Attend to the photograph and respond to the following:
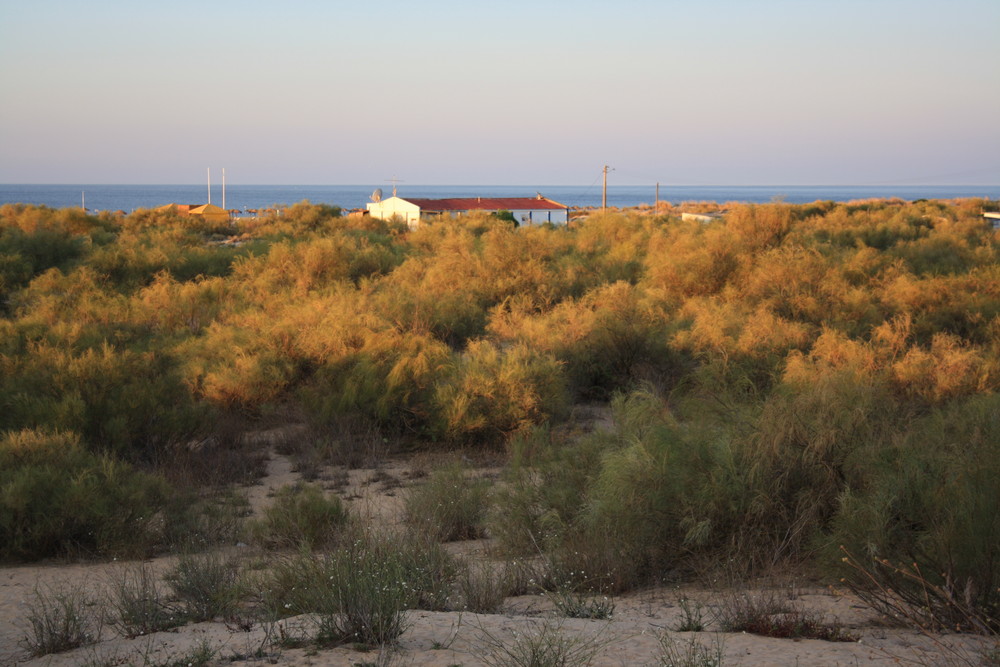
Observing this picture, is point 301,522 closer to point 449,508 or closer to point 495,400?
point 449,508

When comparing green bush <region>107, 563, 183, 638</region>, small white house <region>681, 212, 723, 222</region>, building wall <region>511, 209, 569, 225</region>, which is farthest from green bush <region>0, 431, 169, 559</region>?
building wall <region>511, 209, 569, 225</region>

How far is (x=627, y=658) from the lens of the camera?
534 centimetres

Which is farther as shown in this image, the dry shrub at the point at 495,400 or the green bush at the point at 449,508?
the dry shrub at the point at 495,400

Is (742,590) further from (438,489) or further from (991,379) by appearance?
(991,379)

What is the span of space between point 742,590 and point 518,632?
2174 millimetres

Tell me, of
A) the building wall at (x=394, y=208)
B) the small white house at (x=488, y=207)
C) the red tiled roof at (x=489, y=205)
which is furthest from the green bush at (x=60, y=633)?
the red tiled roof at (x=489, y=205)

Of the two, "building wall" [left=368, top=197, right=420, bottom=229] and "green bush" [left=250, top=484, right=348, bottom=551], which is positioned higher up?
"building wall" [left=368, top=197, right=420, bottom=229]

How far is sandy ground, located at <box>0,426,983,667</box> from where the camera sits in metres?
5.30

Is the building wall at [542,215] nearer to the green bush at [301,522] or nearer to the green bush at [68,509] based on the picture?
the green bush at [301,522]

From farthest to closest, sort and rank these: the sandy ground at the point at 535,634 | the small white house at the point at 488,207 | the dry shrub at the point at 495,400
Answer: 1. the small white house at the point at 488,207
2. the dry shrub at the point at 495,400
3. the sandy ground at the point at 535,634

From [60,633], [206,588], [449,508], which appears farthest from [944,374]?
[60,633]

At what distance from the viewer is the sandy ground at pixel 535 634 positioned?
5.30m

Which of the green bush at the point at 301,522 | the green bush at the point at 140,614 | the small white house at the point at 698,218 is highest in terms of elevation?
the small white house at the point at 698,218

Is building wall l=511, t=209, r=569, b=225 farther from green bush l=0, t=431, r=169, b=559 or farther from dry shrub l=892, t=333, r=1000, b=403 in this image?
green bush l=0, t=431, r=169, b=559
